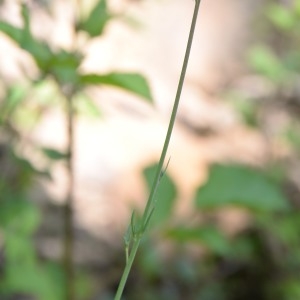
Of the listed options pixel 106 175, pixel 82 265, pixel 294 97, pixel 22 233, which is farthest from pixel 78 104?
pixel 294 97

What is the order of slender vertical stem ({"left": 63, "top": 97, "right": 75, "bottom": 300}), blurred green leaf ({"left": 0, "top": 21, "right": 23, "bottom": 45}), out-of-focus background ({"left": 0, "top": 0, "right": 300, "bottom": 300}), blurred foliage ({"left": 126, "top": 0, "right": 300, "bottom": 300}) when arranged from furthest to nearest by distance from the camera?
blurred foliage ({"left": 126, "top": 0, "right": 300, "bottom": 300})
out-of-focus background ({"left": 0, "top": 0, "right": 300, "bottom": 300})
slender vertical stem ({"left": 63, "top": 97, "right": 75, "bottom": 300})
blurred green leaf ({"left": 0, "top": 21, "right": 23, "bottom": 45})

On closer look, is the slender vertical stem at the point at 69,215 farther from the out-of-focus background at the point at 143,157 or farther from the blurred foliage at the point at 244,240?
the blurred foliage at the point at 244,240

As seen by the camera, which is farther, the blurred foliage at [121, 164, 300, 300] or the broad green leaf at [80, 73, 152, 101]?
the blurred foliage at [121, 164, 300, 300]

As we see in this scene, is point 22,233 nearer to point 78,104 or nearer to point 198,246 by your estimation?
point 78,104

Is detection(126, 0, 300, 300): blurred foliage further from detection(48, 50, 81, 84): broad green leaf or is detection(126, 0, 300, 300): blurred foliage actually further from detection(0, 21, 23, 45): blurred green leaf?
detection(0, 21, 23, 45): blurred green leaf

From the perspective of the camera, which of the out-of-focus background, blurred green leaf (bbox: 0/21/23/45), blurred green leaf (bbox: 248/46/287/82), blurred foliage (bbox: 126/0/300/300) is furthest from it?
blurred green leaf (bbox: 248/46/287/82)

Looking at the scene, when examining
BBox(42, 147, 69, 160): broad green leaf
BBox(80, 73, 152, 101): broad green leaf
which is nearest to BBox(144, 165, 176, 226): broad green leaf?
BBox(42, 147, 69, 160): broad green leaf

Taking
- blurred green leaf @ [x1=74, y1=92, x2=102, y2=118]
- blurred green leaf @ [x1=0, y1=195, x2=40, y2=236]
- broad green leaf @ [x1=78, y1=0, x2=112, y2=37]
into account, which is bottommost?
blurred green leaf @ [x1=0, y1=195, x2=40, y2=236]
